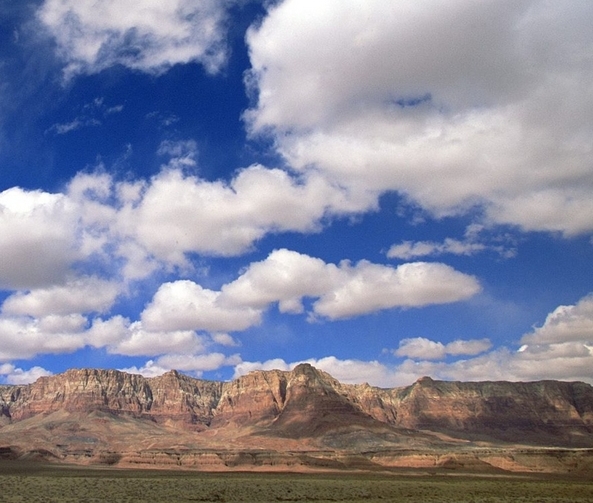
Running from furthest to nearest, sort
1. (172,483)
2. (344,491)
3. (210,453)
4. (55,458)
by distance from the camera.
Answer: (55,458)
(210,453)
(172,483)
(344,491)

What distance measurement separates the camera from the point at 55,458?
7421 inches

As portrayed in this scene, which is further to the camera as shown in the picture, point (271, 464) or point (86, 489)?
point (271, 464)

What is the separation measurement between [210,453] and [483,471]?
250 ft

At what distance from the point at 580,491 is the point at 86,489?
211 ft

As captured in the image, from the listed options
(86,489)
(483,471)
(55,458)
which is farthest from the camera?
(55,458)

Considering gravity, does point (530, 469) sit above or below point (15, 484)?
below

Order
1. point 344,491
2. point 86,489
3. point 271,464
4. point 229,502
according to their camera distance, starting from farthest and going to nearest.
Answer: point 271,464
point 344,491
point 86,489
point 229,502

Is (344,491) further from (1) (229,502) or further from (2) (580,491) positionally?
(2) (580,491)

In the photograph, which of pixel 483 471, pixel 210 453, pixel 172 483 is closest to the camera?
pixel 172 483

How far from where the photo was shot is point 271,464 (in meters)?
162

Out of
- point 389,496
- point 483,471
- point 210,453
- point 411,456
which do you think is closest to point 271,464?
point 210,453

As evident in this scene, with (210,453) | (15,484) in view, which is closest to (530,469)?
(210,453)

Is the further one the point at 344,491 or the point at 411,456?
the point at 411,456

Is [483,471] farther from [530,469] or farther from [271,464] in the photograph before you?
[271,464]
